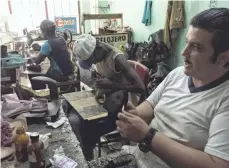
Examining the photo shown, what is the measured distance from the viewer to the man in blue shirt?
2605mm

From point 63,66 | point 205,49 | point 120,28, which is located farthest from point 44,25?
point 205,49

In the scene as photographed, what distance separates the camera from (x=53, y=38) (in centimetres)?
265

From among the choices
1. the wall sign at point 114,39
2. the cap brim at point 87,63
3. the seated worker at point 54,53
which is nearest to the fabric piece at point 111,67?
the cap brim at point 87,63

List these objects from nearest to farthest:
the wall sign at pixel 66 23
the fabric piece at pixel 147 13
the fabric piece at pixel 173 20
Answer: the fabric piece at pixel 173 20, the fabric piece at pixel 147 13, the wall sign at pixel 66 23

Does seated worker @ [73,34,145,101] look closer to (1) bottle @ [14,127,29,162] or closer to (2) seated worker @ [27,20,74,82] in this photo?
(2) seated worker @ [27,20,74,82]

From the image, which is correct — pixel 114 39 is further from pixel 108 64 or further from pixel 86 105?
pixel 86 105

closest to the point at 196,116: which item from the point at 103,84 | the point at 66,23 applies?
the point at 103,84

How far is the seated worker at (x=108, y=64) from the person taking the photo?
1794 mm

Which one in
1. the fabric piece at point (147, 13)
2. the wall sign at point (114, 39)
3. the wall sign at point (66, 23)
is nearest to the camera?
the wall sign at point (114, 39)

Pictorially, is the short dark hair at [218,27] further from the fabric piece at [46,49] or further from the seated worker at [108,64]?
the fabric piece at [46,49]

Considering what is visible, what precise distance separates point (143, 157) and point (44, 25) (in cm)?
210

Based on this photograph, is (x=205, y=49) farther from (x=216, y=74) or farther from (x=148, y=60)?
(x=148, y=60)

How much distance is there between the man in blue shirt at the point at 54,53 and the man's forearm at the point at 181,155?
186cm

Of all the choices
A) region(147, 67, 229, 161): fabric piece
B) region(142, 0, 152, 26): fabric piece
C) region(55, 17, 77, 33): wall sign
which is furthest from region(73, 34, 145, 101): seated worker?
region(55, 17, 77, 33): wall sign
